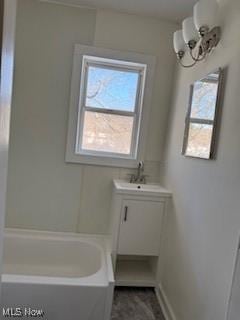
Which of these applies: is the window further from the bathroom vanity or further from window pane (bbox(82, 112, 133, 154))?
the bathroom vanity

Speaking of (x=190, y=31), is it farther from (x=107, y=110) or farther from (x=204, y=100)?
(x=107, y=110)

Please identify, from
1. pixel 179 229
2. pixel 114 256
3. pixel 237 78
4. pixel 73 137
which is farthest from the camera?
pixel 73 137

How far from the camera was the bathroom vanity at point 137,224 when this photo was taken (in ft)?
7.39

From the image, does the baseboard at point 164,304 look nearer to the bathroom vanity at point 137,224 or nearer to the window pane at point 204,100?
the bathroom vanity at point 137,224

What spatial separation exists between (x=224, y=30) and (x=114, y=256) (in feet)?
6.24

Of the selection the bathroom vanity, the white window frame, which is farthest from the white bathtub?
the white window frame

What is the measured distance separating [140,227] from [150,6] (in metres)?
1.94

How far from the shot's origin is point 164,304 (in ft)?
7.04

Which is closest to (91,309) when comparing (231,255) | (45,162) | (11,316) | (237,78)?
(11,316)

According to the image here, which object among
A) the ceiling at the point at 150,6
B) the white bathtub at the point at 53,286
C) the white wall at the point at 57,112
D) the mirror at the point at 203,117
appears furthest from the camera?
the white wall at the point at 57,112

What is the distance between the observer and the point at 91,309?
1.77 meters

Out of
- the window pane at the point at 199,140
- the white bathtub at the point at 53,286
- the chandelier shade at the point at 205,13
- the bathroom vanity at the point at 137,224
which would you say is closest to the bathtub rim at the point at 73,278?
the white bathtub at the point at 53,286

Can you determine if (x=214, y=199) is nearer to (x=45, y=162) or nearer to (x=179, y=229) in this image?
(x=179, y=229)

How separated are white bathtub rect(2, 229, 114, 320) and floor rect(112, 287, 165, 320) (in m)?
0.30
